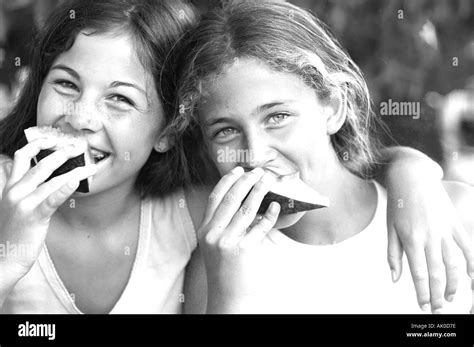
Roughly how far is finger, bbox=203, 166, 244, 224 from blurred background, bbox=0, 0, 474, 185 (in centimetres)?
45

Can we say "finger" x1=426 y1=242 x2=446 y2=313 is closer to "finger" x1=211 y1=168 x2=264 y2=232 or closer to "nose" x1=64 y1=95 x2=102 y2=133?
"finger" x1=211 y1=168 x2=264 y2=232

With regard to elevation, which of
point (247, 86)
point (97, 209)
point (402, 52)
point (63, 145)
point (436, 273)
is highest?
point (402, 52)

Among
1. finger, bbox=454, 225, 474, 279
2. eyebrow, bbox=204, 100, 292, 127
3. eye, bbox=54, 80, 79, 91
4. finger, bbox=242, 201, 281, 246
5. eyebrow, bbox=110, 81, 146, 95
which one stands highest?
eye, bbox=54, 80, 79, 91

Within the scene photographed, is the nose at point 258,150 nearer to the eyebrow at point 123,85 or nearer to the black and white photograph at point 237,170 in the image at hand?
the black and white photograph at point 237,170

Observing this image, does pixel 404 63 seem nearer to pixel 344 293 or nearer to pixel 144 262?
pixel 344 293

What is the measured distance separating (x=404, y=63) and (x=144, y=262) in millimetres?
833

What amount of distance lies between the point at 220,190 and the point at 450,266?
0.53 meters

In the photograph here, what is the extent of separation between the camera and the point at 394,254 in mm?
1562

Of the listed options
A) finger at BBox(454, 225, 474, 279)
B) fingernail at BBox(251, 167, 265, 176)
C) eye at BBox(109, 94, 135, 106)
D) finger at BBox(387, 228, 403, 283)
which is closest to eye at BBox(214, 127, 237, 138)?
fingernail at BBox(251, 167, 265, 176)

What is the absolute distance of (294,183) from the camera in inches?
62.7

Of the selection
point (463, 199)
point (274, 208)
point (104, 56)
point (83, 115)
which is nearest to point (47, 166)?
point (83, 115)

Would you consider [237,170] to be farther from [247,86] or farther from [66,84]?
[66,84]

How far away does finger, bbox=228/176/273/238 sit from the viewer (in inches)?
57.7
